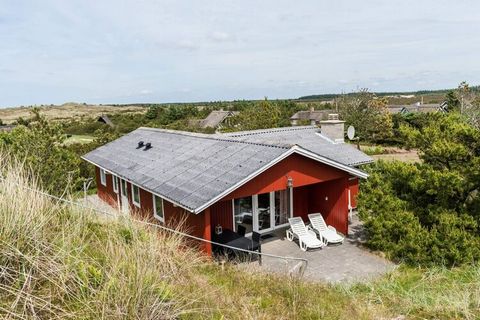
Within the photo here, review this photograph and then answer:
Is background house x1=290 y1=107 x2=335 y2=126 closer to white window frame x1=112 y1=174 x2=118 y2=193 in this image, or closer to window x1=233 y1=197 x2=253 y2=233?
white window frame x1=112 y1=174 x2=118 y2=193

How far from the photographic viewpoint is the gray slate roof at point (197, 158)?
1142 cm

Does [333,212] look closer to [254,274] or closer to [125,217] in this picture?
[254,274]

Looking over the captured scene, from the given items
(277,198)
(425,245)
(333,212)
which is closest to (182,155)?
(277,198)

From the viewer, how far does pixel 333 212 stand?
47.2 ft

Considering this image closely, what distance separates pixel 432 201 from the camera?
12242 millimetres

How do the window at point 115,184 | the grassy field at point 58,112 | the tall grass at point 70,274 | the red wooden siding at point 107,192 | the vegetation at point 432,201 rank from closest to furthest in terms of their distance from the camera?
the tall grass at point 70,274, the vegetation at point 432,201, the window at point 115,184, the red wooden siding at point 107,192, the grassy field at point 58,112

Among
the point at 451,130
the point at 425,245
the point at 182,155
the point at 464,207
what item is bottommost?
the point at 425,245

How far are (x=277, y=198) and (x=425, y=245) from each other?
562cm

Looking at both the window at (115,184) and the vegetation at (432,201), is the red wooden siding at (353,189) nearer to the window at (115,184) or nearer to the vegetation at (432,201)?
the vegetation at (432,201)

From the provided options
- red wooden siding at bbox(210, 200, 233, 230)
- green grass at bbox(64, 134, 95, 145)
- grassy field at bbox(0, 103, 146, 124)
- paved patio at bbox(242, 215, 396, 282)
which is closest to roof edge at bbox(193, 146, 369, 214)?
paved patio at bbox(242, 215, 396, 282)

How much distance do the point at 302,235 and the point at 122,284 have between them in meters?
10.3

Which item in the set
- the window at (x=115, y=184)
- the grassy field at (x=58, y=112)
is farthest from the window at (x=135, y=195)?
the grassy field at (x=58, y=112)

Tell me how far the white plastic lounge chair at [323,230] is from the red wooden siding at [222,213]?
3.16m

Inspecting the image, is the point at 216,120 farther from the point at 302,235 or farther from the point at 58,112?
the point at 58,112
